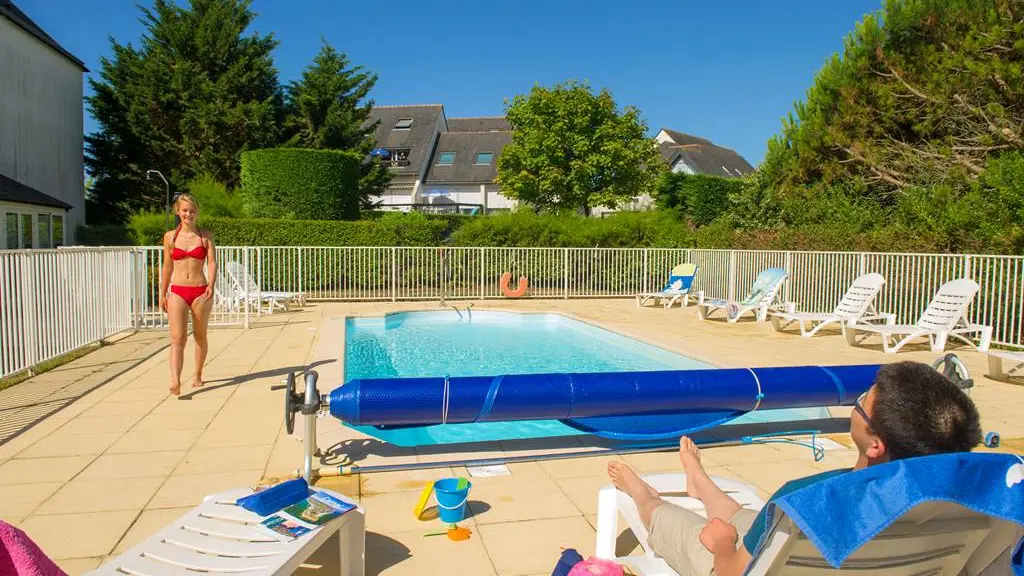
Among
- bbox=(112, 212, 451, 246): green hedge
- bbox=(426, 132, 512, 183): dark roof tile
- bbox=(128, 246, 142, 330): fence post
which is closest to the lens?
bbox=(128, 246, 142, 330): fence post

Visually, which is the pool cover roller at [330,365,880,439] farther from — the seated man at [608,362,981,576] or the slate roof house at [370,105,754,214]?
the slate roof house at [370,105,754,214]

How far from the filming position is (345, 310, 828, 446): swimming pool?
17.7 feet

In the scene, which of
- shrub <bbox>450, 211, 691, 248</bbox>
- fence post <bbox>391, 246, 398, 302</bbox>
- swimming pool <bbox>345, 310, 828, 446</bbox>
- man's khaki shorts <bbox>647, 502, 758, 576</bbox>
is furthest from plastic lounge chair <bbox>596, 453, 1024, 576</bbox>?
shrub <bbox>450, 211, 691, 248</bbox>

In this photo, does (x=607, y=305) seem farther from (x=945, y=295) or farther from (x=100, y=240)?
(x=100, y=240)

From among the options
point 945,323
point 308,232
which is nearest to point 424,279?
point 308,232

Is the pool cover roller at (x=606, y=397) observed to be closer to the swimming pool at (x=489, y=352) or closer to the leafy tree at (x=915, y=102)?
the swimming pool at (x=489, y=352)

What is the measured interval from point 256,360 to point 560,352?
416 cm

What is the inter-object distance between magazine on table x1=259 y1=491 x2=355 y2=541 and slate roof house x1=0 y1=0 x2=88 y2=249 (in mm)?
16868

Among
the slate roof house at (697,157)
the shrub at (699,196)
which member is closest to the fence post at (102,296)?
the shrub at (699,196)

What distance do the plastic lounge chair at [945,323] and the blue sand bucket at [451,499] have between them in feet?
21.4

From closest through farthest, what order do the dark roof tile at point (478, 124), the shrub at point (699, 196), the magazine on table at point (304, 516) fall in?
the magazine on table at point (304, 516)
the shrub at point (699, 196)
the dark roof tile at point (478, 124)

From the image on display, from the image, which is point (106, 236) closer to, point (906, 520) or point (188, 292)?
point (188, 292)

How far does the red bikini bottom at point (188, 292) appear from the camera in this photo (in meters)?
5.43

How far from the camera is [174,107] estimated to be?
2219 cm
